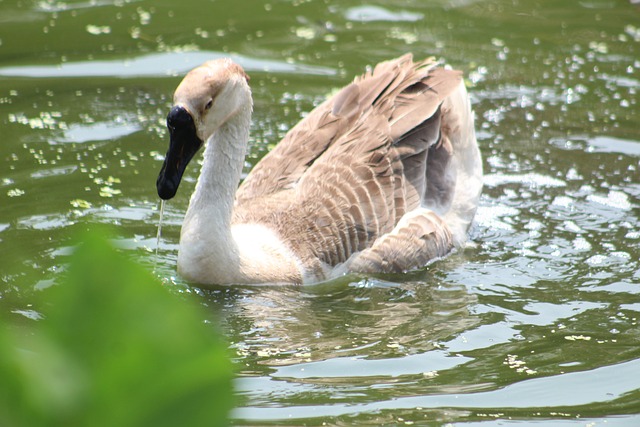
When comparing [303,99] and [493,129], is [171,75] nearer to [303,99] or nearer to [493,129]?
[303,99]

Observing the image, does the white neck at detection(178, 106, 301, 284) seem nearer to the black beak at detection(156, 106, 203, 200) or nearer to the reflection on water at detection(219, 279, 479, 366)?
the reflection on water at detection(219, 279, 479, 366)

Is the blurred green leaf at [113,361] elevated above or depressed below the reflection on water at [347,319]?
above

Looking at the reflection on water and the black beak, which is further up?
the black beak

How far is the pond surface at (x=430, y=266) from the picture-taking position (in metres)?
5.11

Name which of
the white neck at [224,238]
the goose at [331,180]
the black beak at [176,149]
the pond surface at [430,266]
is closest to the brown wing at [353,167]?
the goose at [331,180]

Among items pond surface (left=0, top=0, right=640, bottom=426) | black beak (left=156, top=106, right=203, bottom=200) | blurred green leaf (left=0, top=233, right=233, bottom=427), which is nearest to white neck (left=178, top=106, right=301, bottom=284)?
pond surface (left=0, top=0, right=640, bottom=426)

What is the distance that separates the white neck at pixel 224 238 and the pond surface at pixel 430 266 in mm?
154

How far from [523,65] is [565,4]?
8.30 feet

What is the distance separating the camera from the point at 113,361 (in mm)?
979

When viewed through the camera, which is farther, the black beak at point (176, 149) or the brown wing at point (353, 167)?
the brown wing at point (353, 167)

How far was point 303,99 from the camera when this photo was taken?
9727 mm

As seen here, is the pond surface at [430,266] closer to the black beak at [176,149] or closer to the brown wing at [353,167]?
the brown wing at [353,167]

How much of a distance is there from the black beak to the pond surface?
74 cm

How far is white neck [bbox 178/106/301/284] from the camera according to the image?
6207 mm
